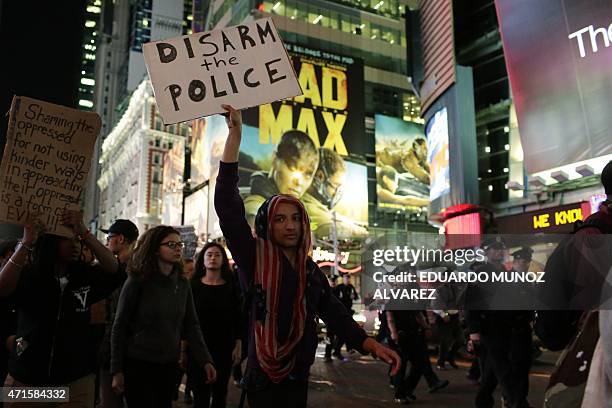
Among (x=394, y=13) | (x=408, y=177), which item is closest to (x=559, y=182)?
(x=408, y=177)

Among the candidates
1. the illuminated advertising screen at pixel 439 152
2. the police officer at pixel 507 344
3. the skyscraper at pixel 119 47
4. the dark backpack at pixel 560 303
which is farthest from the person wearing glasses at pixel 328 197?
the skyscraper at pixel 119 47

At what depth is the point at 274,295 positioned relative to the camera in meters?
2.73

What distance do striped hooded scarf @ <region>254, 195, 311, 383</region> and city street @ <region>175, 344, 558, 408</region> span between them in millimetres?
5299

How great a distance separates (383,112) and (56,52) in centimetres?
5930

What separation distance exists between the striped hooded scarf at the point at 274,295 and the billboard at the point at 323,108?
45.2 metres

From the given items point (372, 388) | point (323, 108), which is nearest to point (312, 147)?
point (323, 108)

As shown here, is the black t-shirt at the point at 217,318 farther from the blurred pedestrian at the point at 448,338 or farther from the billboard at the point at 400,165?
the billboard at the point at 400,165

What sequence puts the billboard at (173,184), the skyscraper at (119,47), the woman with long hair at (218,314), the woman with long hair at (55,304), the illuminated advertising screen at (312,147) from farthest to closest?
1. the skyscraper at (119,47)
2. the billboard at (173,184)
3. the illuminated advertising screen at (312,147)
4. the woman with long hair at (218,314)
5. the woman with long hair at (55,304)

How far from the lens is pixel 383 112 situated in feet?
206

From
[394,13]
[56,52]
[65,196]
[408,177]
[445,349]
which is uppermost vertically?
[394,13]

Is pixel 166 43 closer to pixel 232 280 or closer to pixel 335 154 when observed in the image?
pixel 232 280

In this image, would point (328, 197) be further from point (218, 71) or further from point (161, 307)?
point (218, 71)

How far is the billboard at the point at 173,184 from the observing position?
2566 inches

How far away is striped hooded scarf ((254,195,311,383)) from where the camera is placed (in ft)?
8.71
